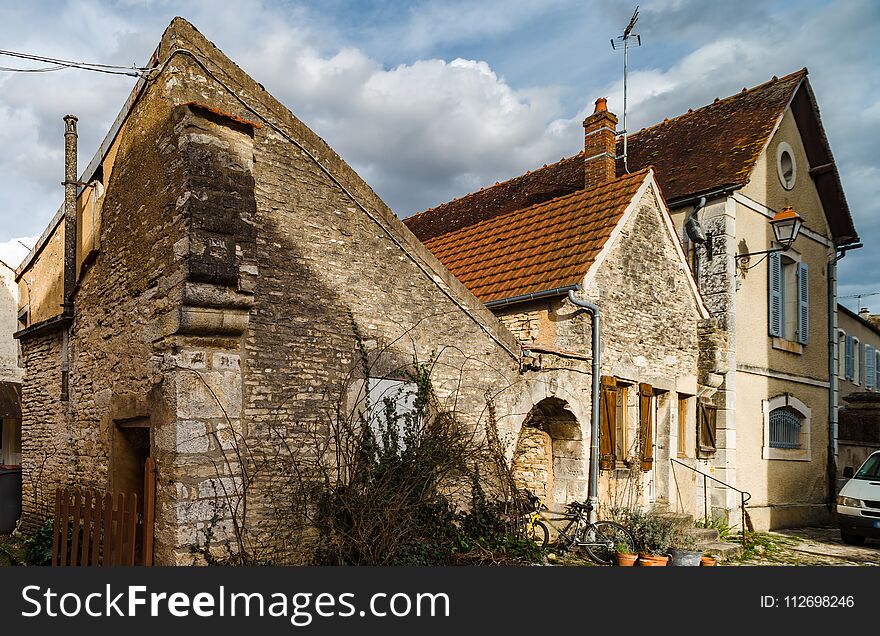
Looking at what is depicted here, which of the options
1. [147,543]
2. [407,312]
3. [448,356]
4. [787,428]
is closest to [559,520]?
[448,356]

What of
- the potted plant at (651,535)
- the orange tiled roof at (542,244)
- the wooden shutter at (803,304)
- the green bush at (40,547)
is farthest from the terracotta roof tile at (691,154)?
the green bush at (40,547)

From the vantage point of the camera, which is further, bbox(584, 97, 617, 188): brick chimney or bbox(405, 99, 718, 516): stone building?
bbox(584, 97, 617, 188): brick chimney

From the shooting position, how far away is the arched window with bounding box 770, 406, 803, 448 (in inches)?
566

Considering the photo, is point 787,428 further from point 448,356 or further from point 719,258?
point 448,356

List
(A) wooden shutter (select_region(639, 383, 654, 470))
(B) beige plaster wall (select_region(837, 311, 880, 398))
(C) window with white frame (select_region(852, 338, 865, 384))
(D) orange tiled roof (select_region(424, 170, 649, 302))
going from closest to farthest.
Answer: (D) orange tiled roof (select_region(424, 170, 649, 302)) → (A) wooden shutter (select_region(639, 383, 654, 470)) → (B) beige plaster wall (select_region(837, 311, 880, 398)) → (C) window with white frame (select_region(852, 338, 865, 384))

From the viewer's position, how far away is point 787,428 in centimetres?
1480

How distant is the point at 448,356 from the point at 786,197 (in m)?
9.53

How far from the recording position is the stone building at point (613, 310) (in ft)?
34.0

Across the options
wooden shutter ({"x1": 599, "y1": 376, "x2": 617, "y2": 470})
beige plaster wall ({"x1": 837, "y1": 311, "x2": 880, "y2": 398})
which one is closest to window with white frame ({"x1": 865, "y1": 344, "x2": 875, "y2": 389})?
beige plaster wall ({"x1": 837, "y1": 311, "x2": 880, "y2": 398})

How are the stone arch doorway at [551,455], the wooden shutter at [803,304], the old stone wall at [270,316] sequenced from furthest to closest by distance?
1. the wooden shutter at [803,304]
2. the stone arch doorway at [551,455]
3. the old stone wall at [270,316]

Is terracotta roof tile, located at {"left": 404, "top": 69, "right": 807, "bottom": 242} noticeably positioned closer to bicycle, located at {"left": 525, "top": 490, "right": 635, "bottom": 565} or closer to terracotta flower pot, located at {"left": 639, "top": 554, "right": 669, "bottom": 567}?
bicycle, located at {"left": 525, "top": 490, "right": 635, "bottom": 565}

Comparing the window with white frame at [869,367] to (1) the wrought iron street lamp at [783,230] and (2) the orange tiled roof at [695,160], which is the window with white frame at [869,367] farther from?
(1) the wrought iron street lamp at [783,230]

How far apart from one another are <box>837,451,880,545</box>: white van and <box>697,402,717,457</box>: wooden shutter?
2.21 meters

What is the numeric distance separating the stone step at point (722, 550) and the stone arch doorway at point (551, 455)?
6.08 feet
